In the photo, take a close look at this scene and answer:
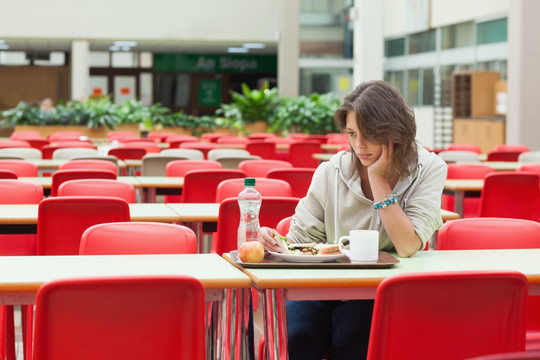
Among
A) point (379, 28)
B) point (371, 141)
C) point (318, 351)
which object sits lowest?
point (318, 351)

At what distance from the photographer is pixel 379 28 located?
16391 millimetres

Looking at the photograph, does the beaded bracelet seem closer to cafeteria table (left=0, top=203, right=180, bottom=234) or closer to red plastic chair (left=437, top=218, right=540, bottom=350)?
red plastic chair (left=437, top=218, right=540, bottom=350)

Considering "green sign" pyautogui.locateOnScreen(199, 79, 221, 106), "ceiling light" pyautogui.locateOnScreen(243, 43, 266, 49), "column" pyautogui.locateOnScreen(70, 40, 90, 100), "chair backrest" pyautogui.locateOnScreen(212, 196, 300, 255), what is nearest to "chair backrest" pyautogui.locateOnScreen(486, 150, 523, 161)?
"chair backrest" pyautogui.locateOnScreen(212, 196, 300, 255)

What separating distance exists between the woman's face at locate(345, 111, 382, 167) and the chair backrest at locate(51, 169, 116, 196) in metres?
3.19

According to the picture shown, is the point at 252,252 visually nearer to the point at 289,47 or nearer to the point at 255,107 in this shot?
the point at 255,107

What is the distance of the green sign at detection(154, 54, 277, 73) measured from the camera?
95.7 ft

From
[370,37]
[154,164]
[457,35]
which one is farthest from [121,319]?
[457,35]

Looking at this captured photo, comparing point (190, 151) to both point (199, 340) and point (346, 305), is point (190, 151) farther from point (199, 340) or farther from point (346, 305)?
point (199, 340)

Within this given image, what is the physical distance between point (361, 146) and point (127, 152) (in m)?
6.79

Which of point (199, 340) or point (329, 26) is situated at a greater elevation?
point (329, 26)

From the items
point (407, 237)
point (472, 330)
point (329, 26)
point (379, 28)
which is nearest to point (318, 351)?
point (407, 237)

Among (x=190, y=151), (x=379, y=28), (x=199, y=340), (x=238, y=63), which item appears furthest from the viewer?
(x=238, y=63)

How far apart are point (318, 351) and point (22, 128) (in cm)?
1470

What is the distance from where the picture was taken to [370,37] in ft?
53.8
